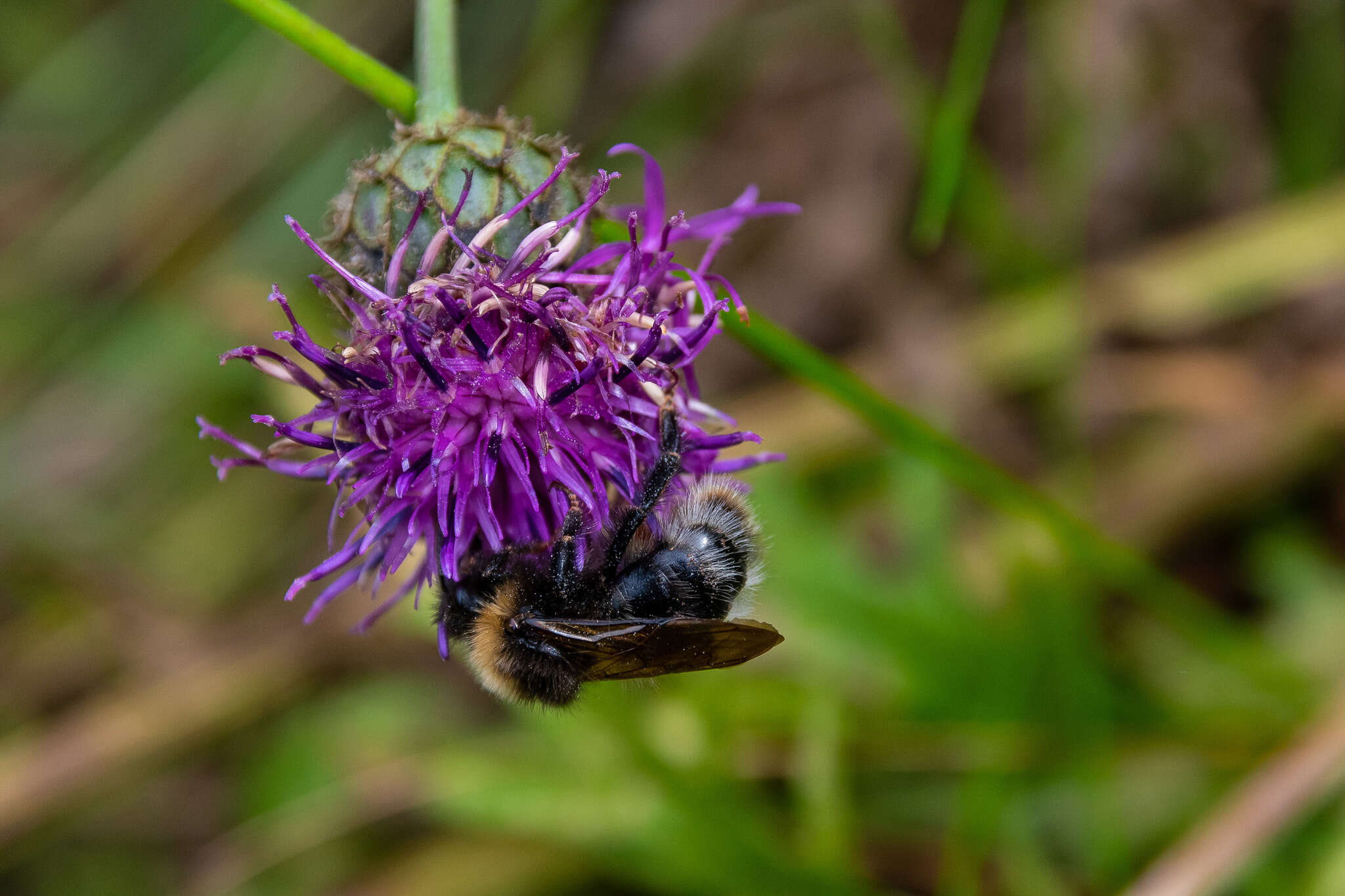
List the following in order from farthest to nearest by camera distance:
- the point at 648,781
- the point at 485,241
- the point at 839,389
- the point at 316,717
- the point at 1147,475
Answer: the point at 316,717
the point at 1147,475
the point at 648,781
the point at 839,389
the point at 485,241

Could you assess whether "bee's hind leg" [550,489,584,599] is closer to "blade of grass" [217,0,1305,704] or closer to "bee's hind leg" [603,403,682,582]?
"bee's hind leg" [603,403,682,582]

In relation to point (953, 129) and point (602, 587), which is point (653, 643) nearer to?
point (602, 587)

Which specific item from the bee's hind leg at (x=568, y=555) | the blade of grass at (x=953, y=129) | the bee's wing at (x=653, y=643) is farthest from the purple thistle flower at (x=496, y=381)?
the blade of grass at (x=953, y=129)

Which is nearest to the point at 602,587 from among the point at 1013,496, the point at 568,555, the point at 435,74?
the point at 568,555

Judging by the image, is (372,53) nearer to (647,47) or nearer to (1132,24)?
(647,47)

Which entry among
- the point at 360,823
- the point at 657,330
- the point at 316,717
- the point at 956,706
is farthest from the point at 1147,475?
the point at 316,717

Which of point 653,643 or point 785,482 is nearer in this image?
point 653,643
